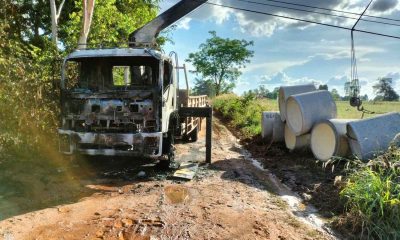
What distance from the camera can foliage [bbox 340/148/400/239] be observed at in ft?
17.1

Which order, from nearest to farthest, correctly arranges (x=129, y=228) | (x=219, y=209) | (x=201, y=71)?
(x=129, y=228)
(x=219, y=209)
(x=201, y=71)

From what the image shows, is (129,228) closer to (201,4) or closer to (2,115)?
(2,115)

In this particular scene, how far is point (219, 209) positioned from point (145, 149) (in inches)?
93.2

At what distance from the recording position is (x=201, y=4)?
467 inches

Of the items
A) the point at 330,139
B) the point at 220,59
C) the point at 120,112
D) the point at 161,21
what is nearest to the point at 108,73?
the point at 120,112

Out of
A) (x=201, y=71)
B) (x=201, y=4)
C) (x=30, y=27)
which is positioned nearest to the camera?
(x=201, y=4)

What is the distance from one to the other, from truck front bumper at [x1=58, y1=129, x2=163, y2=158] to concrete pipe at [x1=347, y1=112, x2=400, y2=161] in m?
4.16

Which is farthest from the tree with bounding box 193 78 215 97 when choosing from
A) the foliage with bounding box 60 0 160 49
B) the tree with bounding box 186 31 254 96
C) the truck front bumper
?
the truck front bumper

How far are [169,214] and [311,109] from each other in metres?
5.50

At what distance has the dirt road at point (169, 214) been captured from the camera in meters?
5.06

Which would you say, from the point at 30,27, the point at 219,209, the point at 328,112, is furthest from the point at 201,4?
the point at 30,27

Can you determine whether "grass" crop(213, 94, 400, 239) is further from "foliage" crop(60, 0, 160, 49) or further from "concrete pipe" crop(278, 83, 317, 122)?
"foliage" crop(60, 0, 160, 49)

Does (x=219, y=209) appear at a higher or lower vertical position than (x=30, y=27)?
lower

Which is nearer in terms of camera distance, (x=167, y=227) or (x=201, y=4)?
(x=167, y=227)
